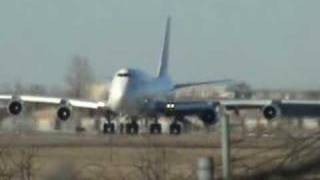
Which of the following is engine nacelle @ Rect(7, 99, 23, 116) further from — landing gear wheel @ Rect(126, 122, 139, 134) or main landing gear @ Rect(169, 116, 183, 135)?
main landing gear @ Rect(169, 116, 183, 135)

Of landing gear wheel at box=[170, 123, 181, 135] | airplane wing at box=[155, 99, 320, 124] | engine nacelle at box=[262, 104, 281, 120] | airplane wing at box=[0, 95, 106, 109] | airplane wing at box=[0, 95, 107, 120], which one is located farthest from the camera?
airplane wing at box=[0, 95, 106, 109]

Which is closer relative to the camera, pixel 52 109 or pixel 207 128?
pixel 207 128

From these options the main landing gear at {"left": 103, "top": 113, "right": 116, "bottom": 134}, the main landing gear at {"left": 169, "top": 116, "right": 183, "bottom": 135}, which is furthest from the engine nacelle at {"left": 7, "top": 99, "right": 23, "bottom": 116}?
the main landing gear at {"left": 169, "top": 116, "right": 183, "bottom": 135}

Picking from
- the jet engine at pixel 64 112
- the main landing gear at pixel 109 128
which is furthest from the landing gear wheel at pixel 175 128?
the jet engine at pixel 64 112

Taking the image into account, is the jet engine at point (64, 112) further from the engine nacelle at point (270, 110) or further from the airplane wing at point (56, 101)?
the engine nacelle at point (270, 110)

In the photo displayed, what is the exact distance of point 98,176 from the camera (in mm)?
19250

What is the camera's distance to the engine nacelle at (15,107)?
6831 cm

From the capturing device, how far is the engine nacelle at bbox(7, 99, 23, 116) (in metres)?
68.3

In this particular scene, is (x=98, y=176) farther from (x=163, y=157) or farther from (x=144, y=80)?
(x=144, y=80)

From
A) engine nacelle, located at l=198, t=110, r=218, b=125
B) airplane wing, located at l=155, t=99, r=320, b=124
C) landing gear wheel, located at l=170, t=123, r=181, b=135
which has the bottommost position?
landing gear wheel, located at l=170, t=123, r=181, b=135

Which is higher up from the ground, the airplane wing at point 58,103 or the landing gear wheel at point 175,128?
the airplane wing at point 58,103

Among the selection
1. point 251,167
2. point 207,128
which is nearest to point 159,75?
point 207,128

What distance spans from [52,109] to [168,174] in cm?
6632

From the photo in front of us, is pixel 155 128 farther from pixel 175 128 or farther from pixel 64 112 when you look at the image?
pixel 64 112
